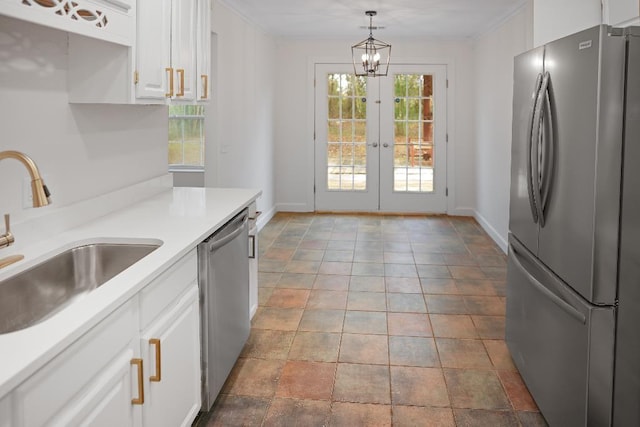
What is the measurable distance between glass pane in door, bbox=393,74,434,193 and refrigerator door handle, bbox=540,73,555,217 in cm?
559

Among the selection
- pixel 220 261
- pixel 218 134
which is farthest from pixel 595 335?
pixel 218 134

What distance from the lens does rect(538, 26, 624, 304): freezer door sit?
196 centimetres

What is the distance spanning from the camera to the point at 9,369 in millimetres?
1125

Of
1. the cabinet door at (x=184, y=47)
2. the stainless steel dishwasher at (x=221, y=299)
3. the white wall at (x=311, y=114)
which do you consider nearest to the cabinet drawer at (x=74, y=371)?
the stainless steel dishwasher at (x=221, y=299)

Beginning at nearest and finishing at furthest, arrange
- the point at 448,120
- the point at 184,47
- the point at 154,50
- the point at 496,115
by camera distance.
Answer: the point at 154,50 < the point at 184,47 < the point at 496,115 < the point at 448,120

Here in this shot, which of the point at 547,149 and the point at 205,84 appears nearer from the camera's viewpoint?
the point at 547,149

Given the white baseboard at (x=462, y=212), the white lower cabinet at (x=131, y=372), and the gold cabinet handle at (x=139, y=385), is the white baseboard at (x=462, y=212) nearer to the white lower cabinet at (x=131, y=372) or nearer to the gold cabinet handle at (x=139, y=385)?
the white lower cabinet at (x=131, y=372)

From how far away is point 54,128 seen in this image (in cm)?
232

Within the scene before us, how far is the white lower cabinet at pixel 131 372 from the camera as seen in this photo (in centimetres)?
125

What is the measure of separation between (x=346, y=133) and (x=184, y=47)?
5.29 meters

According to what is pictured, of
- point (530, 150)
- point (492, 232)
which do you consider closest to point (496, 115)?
point (492, 232)

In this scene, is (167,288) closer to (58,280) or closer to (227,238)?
(58,280)

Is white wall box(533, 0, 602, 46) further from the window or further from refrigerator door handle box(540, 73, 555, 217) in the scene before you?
the window

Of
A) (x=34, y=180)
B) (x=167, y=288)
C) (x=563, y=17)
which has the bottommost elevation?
(x=167, y=288)
